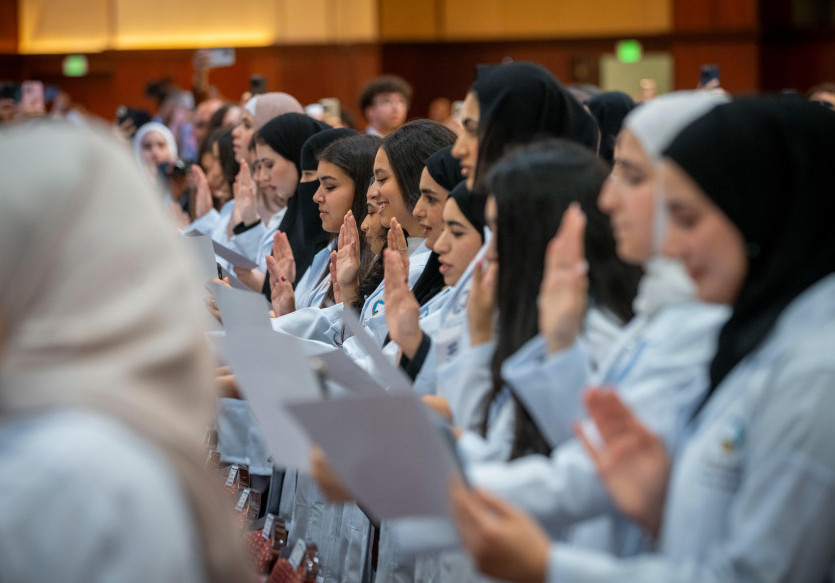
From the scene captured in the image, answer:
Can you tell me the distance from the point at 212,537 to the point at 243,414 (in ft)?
11.2

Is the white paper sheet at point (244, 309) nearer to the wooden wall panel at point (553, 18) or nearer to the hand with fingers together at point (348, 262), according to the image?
the hand with fingers together at point (348, 262)

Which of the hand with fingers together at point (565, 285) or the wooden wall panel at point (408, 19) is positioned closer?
the hand with fingers together at point (565, 285)

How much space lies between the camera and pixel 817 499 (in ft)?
4.74

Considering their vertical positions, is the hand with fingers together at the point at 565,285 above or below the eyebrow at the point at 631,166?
below

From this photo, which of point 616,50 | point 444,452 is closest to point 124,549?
point 444,452

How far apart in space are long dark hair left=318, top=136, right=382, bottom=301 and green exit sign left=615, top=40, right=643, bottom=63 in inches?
424

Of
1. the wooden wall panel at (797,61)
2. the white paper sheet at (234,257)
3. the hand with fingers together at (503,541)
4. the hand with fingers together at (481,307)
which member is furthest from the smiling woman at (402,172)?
the wooden wall panel at (797,61)

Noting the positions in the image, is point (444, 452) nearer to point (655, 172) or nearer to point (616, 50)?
point (655, 172)

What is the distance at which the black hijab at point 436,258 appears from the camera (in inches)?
132

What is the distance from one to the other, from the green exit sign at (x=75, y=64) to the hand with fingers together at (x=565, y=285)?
14458 mm

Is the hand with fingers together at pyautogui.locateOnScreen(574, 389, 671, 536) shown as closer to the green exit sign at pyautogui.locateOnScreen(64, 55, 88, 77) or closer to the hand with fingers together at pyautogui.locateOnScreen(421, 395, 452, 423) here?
the hand with fingers together at pyautogui.locateOnScreen(421, 395, 452, 423)

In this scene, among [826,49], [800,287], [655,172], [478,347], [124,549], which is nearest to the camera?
[124,549]

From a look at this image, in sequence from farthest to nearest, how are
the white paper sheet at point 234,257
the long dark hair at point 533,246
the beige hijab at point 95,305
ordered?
the white paper sheet at point 234,257 → the long dark hair at point 533,246 → the beige hijab at point 95,305

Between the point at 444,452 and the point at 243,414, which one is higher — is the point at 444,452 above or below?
above
